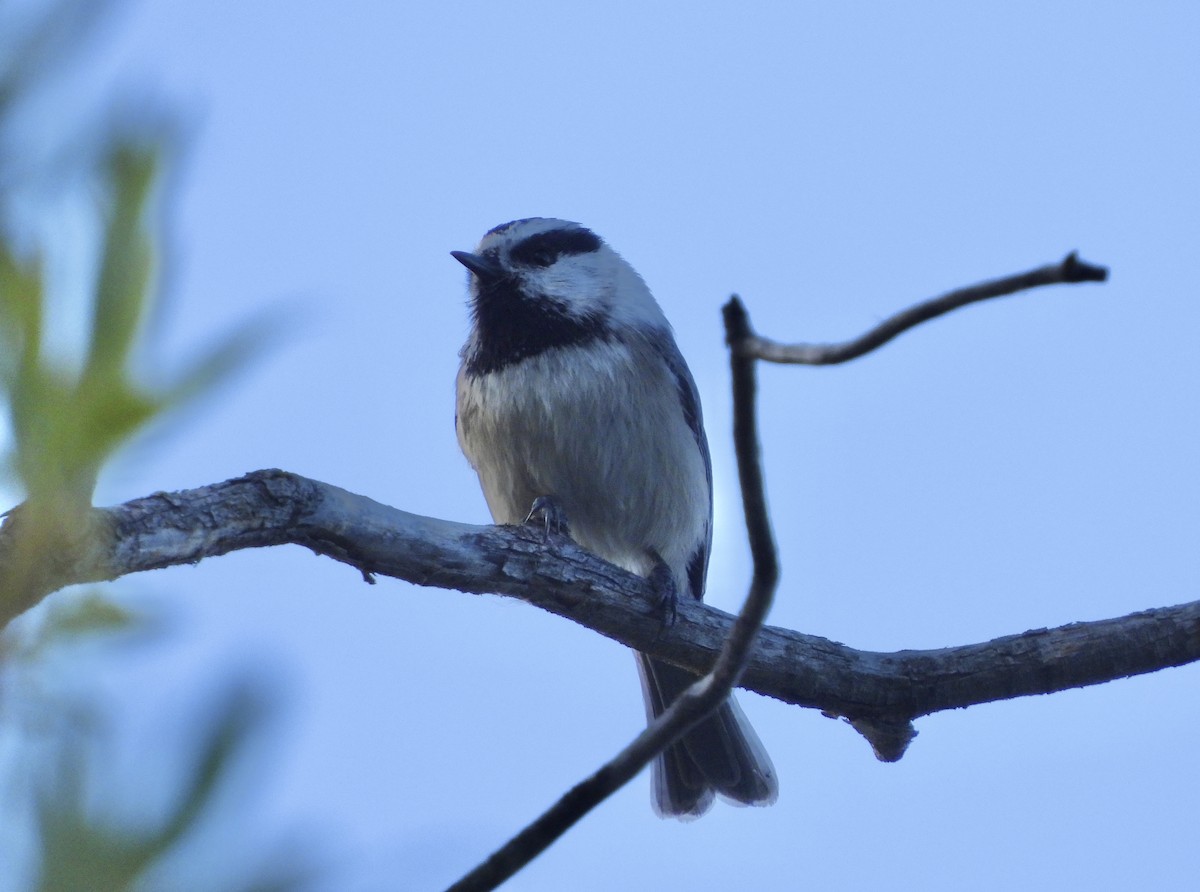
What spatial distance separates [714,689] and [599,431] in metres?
2.69

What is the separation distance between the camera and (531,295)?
4887mm

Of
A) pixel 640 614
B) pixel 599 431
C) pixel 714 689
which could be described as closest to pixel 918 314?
pixel 714 689

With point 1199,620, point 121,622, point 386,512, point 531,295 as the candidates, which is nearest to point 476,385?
point 531,295

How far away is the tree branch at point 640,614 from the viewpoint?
2.62 meters

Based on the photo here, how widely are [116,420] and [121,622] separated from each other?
0.17 metres

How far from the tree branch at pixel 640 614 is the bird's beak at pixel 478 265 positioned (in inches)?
67.7

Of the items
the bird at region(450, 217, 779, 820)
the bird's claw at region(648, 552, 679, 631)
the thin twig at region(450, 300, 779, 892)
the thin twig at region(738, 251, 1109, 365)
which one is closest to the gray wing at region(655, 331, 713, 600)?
the bird at region(450, 217, 779, 820)

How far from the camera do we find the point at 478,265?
4992 mm

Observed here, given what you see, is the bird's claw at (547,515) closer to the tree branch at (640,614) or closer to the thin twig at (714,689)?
the tree branch at (640,614)

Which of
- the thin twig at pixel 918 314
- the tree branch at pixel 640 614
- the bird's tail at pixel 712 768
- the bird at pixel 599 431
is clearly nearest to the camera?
the thin twig at pixel 918 314

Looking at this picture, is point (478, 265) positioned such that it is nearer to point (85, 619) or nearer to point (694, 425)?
point (694, 425)

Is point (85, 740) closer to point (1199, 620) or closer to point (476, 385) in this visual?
point (1199, 620)

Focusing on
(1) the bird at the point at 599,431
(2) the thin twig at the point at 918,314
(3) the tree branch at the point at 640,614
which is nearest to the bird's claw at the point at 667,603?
(3) the tree branch at the point at 640,614

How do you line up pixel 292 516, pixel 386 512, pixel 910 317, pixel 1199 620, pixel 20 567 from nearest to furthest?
pixel 20 567, pixel 910 317, pixel 292 516, pixel 386 512, pixel 1199 620
